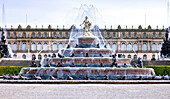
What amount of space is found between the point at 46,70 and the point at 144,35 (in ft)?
261

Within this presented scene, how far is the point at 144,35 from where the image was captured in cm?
9744

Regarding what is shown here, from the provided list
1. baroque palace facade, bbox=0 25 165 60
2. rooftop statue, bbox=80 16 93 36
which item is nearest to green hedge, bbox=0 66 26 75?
rooftop statue, bbox=80 16 93 36

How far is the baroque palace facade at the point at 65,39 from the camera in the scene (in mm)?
95625

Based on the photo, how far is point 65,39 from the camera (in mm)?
97062

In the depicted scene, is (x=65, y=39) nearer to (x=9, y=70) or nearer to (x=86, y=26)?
(x=86, y=26)

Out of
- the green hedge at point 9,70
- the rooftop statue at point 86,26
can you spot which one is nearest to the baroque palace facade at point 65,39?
the rooftop statue at point 86,26

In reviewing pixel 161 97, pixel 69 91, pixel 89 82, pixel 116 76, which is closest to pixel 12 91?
pixel 69 91

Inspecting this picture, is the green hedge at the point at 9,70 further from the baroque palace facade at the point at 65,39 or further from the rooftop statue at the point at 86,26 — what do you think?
the baroque palace facade at the point at 65,39

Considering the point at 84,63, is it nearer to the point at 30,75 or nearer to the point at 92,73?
the point at 92,73

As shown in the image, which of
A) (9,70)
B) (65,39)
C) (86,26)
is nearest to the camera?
(9,70)

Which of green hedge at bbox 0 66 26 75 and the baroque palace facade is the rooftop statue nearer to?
green hedge at bbox 0 66 26 75

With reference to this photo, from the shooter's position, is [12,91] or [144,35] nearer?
[12,91]

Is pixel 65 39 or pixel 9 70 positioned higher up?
pixel 65 39

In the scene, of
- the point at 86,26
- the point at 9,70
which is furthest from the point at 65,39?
the point at 9,70
